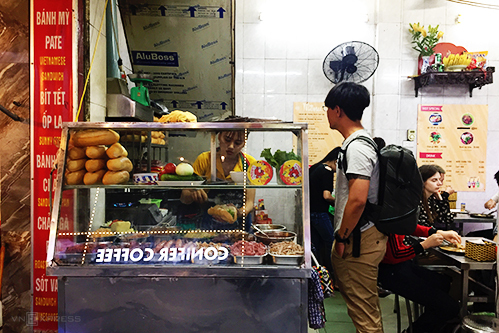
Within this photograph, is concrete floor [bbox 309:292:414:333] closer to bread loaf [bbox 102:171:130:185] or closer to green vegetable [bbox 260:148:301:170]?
green vegetable [bbox 260:148:301:170]

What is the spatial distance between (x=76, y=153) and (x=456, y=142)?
222 inches

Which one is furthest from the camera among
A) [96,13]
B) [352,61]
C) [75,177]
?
[352,61]

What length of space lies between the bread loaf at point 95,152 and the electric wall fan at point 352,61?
3.87 meters

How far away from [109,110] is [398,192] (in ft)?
8.72

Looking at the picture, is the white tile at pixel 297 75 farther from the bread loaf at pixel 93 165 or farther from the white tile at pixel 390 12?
the bread loaf at pixel 93 165

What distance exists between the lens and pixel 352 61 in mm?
5008

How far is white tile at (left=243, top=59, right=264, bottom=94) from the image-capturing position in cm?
561

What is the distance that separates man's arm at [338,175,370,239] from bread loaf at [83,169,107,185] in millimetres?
1656

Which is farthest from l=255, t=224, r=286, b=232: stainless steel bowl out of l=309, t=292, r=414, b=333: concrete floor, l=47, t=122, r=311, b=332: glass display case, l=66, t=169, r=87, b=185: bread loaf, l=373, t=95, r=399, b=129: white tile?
l=373, t=95, r=399, b=129: white tile

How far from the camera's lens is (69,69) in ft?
9.41

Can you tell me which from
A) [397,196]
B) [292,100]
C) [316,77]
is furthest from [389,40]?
[397,196]

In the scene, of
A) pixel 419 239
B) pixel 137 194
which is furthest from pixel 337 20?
pixel 137 194

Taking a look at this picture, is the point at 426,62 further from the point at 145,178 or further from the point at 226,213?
the point at 145,178

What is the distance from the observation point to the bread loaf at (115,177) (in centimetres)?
221
